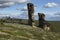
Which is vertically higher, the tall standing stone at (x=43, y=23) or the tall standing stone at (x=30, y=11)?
the tall standing stone at (x=30, y=11)

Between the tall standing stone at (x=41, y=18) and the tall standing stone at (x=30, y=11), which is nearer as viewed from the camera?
the tall standing stone at (x=30, y=11)

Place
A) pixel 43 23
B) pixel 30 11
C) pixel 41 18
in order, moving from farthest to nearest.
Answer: pixel 41 18 < pixel 43 23 < pixel 30 11

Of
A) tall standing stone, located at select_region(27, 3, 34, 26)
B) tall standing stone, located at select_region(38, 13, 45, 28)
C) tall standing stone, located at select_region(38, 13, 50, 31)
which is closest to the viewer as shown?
tall standing stone, located at select_region(27, 3, 34, 26)

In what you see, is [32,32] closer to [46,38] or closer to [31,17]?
[46,38]

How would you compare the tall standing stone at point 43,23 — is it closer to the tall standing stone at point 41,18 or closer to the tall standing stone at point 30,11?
the tall standing stone at point 41,18

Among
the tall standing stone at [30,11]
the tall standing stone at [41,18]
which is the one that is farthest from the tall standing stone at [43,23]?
the tall standing stone at [30,11]

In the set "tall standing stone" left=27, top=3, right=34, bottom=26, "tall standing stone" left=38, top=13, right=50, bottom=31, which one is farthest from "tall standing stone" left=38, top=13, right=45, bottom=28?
"tall standing stone" left=27, top=3, right=34, bottom=26

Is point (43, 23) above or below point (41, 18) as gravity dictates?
below

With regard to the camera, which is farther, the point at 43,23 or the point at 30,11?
the point at 43,23

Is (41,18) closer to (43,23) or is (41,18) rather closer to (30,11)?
(43,23)

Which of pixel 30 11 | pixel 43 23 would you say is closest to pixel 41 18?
pixel 43 23

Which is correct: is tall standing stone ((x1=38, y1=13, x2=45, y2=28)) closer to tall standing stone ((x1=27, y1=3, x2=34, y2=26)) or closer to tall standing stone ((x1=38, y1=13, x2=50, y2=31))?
tall standing stone ((x1=38, y1=13, x2=50, y2=31))

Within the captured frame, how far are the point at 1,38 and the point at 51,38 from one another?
1707 cm

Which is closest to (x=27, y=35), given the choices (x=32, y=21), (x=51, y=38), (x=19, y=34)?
(x=19, y=34)
